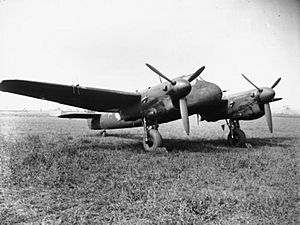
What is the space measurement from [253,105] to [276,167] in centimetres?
452

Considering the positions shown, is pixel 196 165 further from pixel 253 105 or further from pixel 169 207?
pixel 253 105

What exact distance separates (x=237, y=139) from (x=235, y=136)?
0.18 meters

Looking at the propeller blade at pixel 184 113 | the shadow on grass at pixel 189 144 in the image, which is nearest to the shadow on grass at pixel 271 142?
the shadow on grass at pixel 189 144

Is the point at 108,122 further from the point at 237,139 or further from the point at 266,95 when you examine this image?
the point at 266,95

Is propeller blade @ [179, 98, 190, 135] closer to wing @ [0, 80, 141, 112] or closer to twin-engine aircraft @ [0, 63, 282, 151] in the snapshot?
twin-engine aircraft @ [0, 63, 282, 151]

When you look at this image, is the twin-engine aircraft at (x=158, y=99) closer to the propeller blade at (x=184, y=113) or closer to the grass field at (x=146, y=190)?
the propeller blade at (x=184, y=113)

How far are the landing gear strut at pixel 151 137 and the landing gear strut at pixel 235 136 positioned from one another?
440 cm

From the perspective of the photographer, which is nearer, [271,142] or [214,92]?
[214,92]

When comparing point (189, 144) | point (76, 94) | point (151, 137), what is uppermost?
point (76, 94)

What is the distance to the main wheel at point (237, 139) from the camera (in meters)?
10.8

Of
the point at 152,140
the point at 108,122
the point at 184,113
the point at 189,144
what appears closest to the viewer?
the point at 184,113

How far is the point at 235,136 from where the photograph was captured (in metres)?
11.2

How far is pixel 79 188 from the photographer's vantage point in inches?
174

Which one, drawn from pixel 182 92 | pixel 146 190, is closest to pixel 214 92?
pixel 182 92
